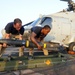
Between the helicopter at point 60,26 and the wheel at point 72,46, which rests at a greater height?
the helicopter at point 60,26

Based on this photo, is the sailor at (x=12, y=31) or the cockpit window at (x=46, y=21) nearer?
the sailor at (x=12, y=31)

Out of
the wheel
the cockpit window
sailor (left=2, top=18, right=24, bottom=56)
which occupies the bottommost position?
the wheel

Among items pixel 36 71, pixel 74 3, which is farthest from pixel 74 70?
pixel 74 3

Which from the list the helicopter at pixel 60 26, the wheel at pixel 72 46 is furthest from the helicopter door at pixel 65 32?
the wheel at pixel 72 46

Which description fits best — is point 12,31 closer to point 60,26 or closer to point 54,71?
point 54,71

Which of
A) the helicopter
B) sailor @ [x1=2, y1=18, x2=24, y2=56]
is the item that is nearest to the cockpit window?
the helicopter

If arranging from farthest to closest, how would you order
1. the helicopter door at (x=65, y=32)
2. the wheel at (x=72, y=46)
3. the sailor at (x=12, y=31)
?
the helicopter door at (x=65, y=32) < the wheel at (x=72, y=46) < the sailor at (x=12, y=31)

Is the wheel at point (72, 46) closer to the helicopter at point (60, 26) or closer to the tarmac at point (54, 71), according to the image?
the helicopter at point (60, 26)

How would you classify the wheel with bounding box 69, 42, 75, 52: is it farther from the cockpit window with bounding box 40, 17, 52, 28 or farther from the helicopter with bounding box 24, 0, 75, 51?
A: the cockpit window with bounding box 40, 17, 52, 28

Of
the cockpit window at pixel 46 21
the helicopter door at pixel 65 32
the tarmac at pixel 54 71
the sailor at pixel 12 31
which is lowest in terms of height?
the tarmac at pixel 54 71

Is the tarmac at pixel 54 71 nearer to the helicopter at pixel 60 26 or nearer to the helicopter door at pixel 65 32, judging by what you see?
the helicopter at pixel 60 26

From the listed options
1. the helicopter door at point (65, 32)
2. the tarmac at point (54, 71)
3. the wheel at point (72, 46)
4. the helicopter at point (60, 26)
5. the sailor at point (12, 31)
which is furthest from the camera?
the helicopter door at point (65, 32)

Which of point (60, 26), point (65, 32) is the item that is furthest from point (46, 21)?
point (65, 32)

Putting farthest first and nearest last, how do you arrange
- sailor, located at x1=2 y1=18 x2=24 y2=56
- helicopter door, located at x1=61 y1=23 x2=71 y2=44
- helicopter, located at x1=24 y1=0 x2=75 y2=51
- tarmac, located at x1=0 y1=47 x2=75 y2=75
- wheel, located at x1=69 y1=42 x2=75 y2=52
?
helicopter door, located at x1=61 y1=23 x2=71 y2=44
helicopter, located at x1=24 y1=0 x2=75 y2=51
wheel, located at x1=69 y1=42 x2=75 y2=52
sailor, located at x1=2 y1=18 x2=24 y2=56
tarmac, located at x1=0 y1=47 x2=75 y2=75
